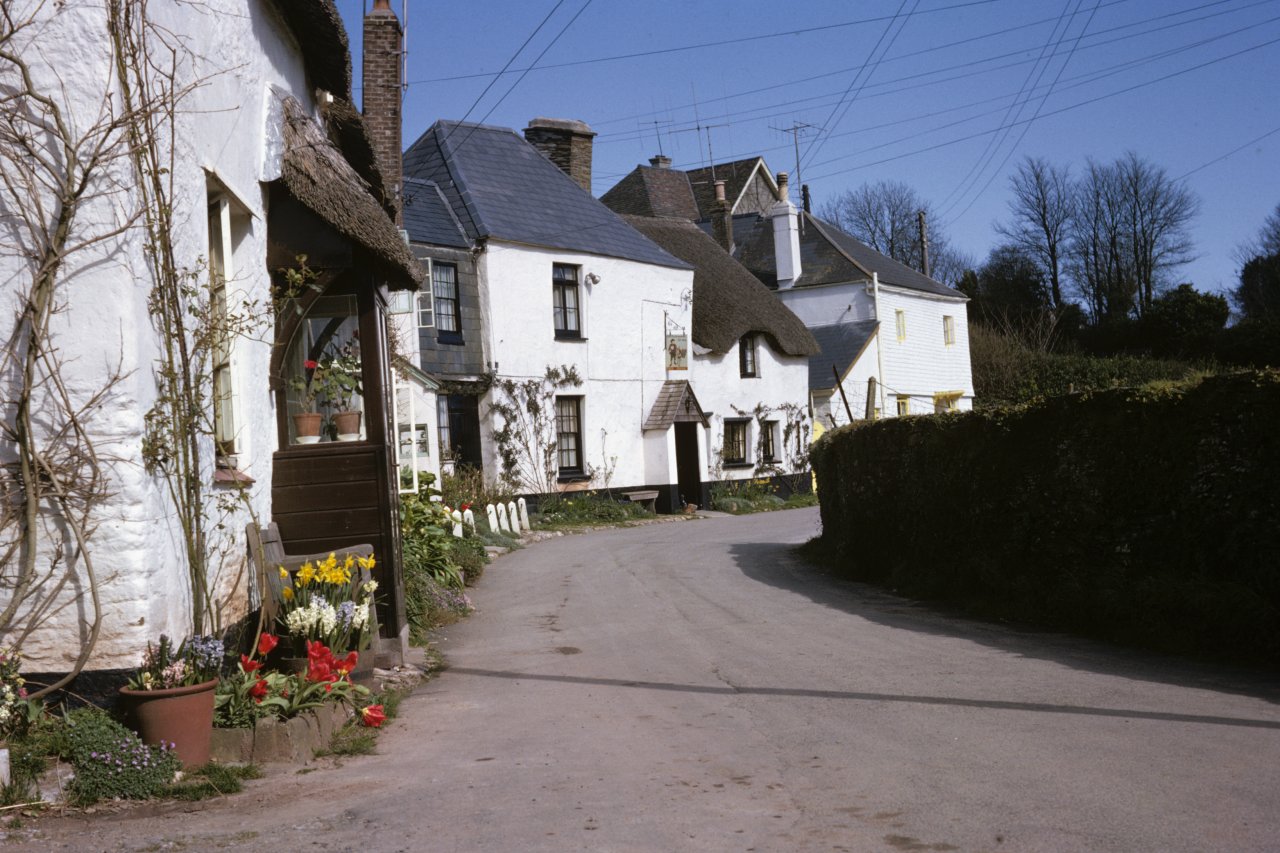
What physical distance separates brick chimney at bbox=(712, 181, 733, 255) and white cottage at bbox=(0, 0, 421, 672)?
3462 cm

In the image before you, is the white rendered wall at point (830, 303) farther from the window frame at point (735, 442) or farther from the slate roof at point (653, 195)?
the window frame at point (735, 442)

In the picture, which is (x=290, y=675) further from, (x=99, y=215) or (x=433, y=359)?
(x=433, y=359)

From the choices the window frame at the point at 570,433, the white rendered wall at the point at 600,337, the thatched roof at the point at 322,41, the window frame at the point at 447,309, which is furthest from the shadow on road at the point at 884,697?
the window frame at the point at 570,433

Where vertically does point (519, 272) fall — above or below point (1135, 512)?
above

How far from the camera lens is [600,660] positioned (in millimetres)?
9992

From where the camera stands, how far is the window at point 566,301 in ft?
95.2

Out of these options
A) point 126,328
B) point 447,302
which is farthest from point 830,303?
point 126,328

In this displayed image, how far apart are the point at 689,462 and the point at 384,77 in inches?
671

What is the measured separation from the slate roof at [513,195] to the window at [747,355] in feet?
11.8

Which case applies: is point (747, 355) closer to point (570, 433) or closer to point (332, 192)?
point (570, 433)

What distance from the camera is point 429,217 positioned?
27.2 metres

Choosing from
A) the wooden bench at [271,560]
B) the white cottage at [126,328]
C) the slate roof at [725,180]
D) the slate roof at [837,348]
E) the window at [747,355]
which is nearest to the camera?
the white cottage at [126,328]

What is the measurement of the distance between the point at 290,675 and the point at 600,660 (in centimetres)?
300

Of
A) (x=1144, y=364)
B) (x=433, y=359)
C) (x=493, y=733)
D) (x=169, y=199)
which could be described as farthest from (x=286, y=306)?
(x=1144, y=364)
